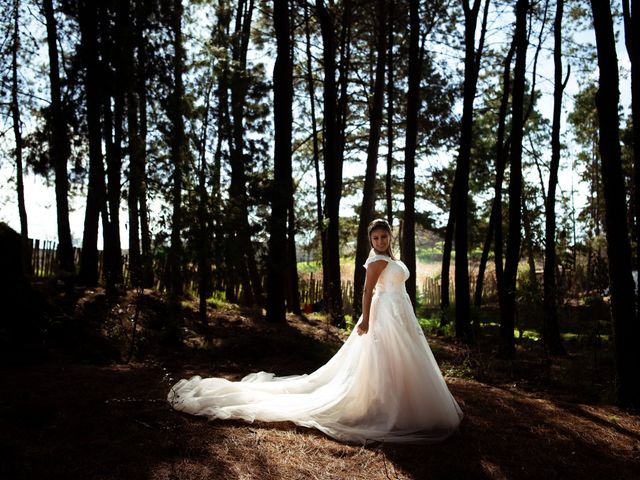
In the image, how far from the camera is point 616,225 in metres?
5.15

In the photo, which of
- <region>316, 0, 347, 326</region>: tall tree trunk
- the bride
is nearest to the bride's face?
the bride

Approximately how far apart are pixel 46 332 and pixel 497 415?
5.70 metres

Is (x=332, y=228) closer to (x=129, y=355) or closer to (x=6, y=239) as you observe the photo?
(x=129, y=355)

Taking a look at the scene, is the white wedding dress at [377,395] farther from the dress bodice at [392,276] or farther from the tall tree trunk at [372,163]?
the tall tree trunk at [372,163]

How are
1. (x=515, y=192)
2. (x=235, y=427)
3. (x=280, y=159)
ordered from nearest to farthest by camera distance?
(x=235, y=427) < (x=515, y=192) < (x=280, y=159)

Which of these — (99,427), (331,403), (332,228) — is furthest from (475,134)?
(99,427)

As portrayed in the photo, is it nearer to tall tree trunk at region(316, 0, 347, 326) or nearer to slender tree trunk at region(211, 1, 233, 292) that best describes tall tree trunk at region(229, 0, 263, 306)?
slender tree trunk at region(211, 1, 233, 292)

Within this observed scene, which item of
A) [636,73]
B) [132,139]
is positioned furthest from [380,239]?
[132,139]

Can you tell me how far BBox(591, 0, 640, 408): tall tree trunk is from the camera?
511 cm

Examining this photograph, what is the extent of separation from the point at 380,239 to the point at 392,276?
0.37 meters

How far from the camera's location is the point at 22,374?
520cm

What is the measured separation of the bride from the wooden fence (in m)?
4.28

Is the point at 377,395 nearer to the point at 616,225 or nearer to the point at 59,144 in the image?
the point at 616,225

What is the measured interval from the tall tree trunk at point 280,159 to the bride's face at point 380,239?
18.5ft
